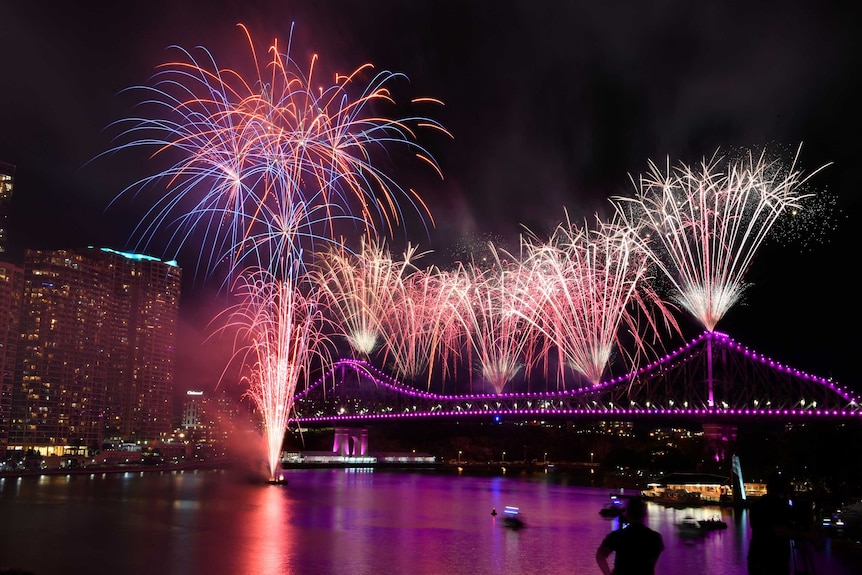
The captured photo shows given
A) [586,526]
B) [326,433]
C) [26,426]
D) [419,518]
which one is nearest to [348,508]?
[419,518]

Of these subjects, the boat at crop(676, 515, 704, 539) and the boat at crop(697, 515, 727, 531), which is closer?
the boat at crop(676, 515, 704, 539)

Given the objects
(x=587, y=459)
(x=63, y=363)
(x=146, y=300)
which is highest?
(x=146, y=300)

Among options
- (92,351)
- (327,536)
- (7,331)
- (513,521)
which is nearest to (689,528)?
(513,521)

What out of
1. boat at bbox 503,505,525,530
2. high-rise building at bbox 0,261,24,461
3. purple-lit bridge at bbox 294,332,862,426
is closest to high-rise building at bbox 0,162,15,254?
high-rise building at bbox 0,261,24,461

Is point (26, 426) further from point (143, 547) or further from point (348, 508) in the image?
point (143, 547)

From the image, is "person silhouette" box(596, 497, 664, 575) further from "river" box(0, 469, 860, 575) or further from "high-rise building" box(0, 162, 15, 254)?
"high-rise building" box(0, 162, 15, 254)

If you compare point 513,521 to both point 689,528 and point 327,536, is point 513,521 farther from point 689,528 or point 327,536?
point 327,536
